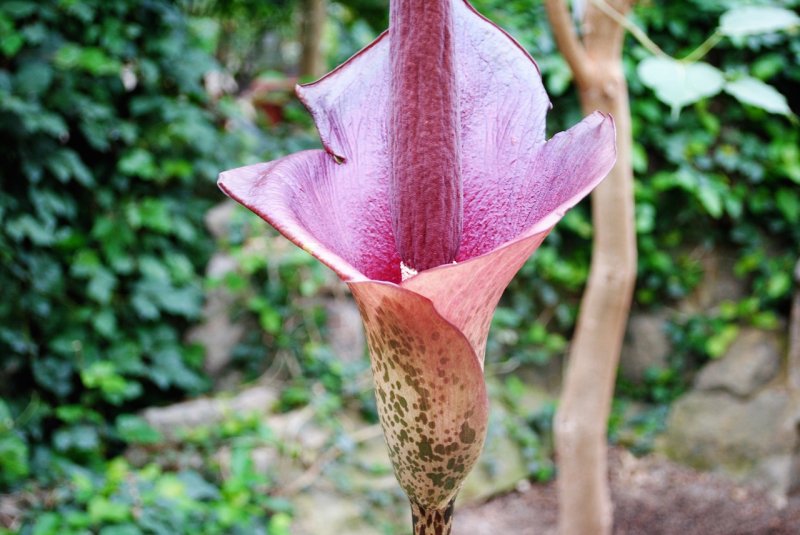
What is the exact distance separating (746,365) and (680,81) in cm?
216

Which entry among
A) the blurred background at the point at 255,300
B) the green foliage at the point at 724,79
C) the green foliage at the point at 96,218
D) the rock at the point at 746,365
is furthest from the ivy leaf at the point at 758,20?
the rock at the point at 746,365

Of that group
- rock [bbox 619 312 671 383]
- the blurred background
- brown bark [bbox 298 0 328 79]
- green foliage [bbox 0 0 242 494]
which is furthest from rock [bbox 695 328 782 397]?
brown bark [bbox 298 0 328 79]

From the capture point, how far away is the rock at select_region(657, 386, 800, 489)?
231cm

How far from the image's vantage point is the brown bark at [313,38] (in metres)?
2.89

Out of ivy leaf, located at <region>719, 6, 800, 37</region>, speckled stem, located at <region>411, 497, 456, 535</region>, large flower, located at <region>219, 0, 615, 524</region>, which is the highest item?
ivy leaf, located at <region>719, 6, 800, 37</region>

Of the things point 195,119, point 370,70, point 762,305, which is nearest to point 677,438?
point 762,305

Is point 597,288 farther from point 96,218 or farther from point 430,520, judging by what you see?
point 96,218

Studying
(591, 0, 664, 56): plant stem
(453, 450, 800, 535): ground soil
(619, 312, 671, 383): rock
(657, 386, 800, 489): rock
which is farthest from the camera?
(619, 312, 671, 383): rock

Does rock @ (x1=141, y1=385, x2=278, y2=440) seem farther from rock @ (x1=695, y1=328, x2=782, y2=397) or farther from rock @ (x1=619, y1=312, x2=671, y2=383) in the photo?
rock @ (x1=695, y1=328, x2=782, y2=397)

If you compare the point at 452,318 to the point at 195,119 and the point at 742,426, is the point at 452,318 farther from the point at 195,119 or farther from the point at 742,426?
the point at 742,426

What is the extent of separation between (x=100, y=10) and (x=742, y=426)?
8.09 feet

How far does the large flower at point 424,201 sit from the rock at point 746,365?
2474mm

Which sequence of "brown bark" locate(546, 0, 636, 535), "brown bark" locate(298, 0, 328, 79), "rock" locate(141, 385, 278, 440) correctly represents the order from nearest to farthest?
"brown bark" locate(546, 0, 636, 535) → "rock" locate(141, 385, 278, 440) → "brown bark" locate(298, 0, 328, 79)

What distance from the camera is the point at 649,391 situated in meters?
2.66
